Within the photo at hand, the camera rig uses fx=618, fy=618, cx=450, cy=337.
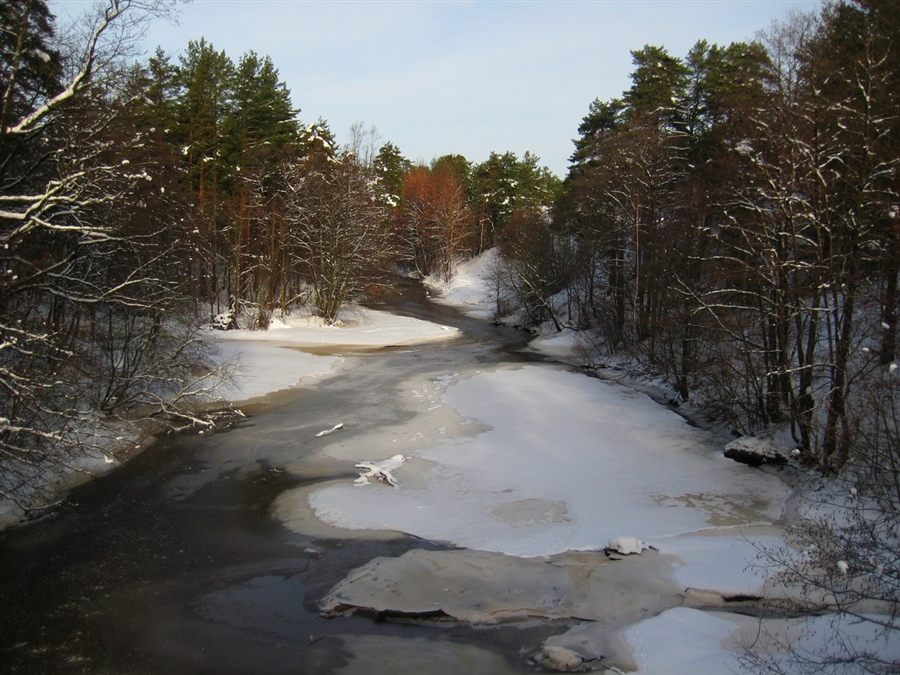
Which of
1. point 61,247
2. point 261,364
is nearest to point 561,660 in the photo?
point 61,247

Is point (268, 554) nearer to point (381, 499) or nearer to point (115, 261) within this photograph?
point (381, 499)

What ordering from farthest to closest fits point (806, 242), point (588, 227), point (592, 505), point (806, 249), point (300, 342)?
point (588, 227) < point (300, 342) < point (806, 249) < point (806, 242) < point (592, 505)

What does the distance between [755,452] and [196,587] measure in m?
10.8

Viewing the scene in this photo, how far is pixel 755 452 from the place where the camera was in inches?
505

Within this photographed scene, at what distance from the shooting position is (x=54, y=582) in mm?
8211

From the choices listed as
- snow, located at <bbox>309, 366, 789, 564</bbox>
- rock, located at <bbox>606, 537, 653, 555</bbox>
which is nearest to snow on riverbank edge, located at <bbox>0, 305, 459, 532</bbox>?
snow, located at <bbox>309, 366, 789, 564</bbox>

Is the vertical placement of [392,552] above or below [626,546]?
below

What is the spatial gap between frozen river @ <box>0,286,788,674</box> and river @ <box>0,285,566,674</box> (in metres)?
0.03

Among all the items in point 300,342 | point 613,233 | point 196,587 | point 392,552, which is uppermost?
point 613,233

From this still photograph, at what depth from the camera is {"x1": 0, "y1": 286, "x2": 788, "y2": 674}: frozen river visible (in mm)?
6883

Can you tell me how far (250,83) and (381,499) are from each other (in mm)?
31794

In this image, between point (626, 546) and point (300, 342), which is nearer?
point (626, 546)

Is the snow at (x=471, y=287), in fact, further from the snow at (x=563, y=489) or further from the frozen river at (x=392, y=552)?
the frozen river at (x=392, y=552)

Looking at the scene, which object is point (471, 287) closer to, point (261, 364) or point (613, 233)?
point (613, 233)
